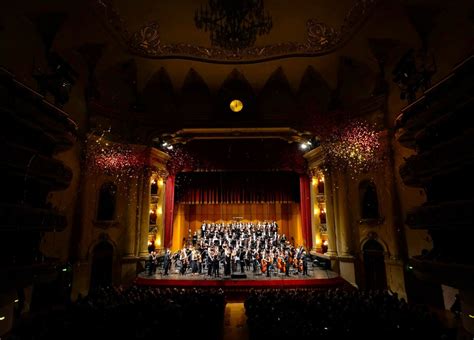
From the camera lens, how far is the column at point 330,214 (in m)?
12.5

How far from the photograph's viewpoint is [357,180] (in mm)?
11641

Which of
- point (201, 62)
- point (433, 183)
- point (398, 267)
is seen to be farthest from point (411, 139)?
point (201, 62)

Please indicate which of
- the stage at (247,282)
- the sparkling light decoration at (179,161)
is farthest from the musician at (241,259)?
the sparkling light decoration at (179,161)

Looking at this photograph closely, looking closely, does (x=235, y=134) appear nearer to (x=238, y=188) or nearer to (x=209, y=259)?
(x=238, y=188)

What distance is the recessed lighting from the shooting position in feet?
42.7

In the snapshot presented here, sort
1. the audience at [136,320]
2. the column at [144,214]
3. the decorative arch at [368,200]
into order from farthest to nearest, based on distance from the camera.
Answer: the column at [144,214] < the decorative arch at [368,200] < the audience at [136,320]

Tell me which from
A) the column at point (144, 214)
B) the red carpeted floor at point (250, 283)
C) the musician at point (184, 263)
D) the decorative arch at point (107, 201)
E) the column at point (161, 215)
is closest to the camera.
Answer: the red carpeted floor at point (250, 283)

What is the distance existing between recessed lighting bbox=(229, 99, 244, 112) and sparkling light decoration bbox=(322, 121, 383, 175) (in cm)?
411

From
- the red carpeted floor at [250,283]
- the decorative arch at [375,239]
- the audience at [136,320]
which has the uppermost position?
the decorative arch at [375,239]

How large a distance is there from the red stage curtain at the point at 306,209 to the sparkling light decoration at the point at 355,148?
10.9 feet

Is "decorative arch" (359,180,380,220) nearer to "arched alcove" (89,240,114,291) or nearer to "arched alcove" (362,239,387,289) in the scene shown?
"arched alcove" (362,239,387,289)

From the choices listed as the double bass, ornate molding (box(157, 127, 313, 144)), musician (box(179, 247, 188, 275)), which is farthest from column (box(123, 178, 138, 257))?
the double bass

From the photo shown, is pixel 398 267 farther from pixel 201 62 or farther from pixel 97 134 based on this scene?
pixel 97 134

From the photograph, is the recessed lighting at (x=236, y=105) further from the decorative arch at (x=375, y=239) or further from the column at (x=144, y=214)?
the decorative arch at (x=375, y=239)
